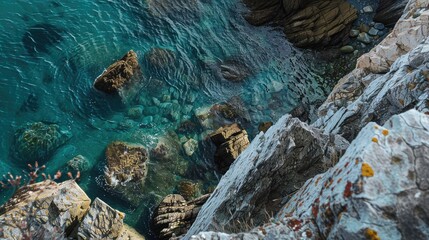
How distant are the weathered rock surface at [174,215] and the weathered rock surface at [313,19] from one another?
56.7 feet

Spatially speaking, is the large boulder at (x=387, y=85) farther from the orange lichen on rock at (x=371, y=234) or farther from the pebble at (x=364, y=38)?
the pebble at (x=364, y=38)

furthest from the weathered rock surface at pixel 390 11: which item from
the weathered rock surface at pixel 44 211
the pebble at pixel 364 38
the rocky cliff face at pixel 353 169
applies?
the weathered rock surface at pixel 44 211

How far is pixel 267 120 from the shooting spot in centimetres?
2708

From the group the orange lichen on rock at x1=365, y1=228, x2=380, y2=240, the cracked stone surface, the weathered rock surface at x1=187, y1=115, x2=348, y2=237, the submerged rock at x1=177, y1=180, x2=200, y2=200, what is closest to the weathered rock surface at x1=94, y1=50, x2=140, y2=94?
the submerged rock at x1=177, y1=180, x2=200, y2=200

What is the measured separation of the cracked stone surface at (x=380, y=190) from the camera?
7.37 meters

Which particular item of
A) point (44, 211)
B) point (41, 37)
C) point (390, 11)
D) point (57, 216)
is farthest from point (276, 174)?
point (390, 11)

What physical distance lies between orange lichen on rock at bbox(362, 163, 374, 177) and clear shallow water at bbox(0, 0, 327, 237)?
50.9ft

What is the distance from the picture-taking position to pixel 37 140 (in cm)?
2208

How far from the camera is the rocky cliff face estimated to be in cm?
753

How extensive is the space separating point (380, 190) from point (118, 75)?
20916 millimetres

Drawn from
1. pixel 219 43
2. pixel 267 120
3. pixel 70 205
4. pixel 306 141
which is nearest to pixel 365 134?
pixel 306 141

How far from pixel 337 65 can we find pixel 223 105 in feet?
33.7

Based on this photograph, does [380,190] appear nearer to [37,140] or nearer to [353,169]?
[353,169]

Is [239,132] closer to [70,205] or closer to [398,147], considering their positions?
[70,205]
